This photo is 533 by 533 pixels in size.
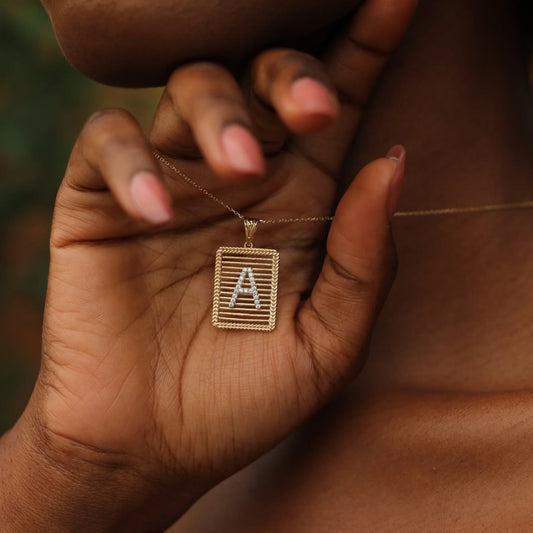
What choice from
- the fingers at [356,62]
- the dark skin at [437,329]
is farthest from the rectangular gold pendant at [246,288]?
the dark skin at [437,329]

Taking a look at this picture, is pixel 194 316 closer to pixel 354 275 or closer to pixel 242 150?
pixel 354 275

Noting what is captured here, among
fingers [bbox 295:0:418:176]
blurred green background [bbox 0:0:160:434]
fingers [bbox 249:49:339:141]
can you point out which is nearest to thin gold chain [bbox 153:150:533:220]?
fingers [bbox 295:0:418:176]

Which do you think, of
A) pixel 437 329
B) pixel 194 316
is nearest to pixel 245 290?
pixel 194 316

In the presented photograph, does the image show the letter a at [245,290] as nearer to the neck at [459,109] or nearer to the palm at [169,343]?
the palm at [169,343]

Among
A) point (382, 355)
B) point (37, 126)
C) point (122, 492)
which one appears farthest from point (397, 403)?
point (37, 126)

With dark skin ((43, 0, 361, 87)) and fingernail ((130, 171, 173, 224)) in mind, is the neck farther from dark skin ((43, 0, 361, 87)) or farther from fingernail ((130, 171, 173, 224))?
fingernail ((130, 171, 173, 224))
